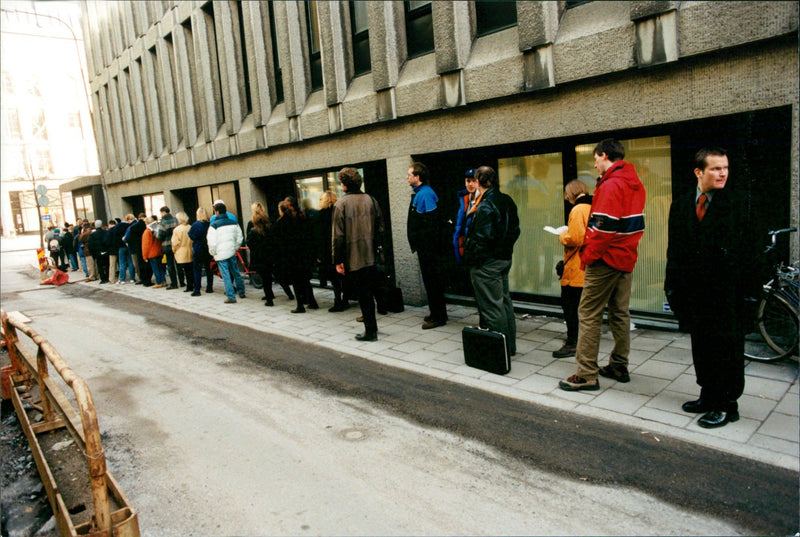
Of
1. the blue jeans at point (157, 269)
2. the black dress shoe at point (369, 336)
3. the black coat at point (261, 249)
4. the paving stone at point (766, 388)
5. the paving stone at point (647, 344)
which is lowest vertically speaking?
the paving stone at point (766, 388)

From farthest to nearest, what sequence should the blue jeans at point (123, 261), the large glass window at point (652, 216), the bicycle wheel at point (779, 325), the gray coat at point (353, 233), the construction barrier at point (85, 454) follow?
the blue jeans at point (123, 261)
the gray coat at point (353, 233)
the large glass window at point (652, 216)
the bicycle wheel at point (779, 325)
the construction barrier at point (85, 454)

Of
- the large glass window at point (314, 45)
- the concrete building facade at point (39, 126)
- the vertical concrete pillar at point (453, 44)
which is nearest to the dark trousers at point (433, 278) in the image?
the vertical concrete pillar at point (453, 44)

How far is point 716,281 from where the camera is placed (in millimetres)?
4008

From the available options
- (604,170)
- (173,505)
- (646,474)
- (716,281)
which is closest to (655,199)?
(604,170)

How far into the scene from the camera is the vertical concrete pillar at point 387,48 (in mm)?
8992

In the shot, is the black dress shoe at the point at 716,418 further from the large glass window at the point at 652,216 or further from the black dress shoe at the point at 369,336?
the black dress shoe at the point at 369,336

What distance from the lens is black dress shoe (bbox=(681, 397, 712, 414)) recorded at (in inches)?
171

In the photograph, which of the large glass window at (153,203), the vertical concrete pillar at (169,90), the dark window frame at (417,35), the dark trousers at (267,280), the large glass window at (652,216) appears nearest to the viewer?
the large glass window at (652,216)

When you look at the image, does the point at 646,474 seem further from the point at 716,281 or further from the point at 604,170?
the point at 604,170

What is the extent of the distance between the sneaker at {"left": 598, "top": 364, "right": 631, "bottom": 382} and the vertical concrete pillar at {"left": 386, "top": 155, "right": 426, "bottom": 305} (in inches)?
168

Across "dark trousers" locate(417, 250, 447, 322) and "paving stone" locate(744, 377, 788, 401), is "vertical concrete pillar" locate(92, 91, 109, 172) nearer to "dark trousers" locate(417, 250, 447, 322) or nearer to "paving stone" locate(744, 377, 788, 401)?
"dark trousers" locate(417, 250, 447, 322)

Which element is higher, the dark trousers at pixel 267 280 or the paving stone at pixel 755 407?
the dark trousers at pixel 267 280

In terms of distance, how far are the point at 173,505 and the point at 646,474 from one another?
3.08 m

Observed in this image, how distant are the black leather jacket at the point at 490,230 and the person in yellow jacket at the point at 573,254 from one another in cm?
57
